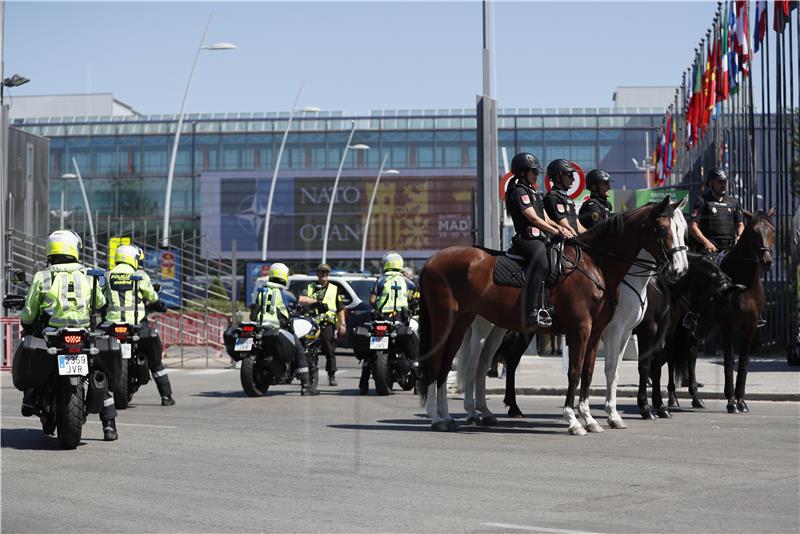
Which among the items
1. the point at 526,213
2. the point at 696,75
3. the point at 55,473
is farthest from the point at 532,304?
the point at 696,75

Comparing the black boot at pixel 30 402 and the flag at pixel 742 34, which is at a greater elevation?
the flag at pixel 742 34

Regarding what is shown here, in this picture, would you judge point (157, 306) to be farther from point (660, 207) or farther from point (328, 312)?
point (660, 207)

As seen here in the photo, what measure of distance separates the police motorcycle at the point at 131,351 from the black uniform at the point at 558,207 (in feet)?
16.7

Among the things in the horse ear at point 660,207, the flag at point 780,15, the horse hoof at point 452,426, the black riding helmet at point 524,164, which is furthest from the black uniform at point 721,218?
the flag at point 780,15

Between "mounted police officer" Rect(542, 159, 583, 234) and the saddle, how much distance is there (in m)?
0.60

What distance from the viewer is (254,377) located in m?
18.3

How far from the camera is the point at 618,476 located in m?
9.61

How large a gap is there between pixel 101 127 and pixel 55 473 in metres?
88.4

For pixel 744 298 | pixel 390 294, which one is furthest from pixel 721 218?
pixel 390 294

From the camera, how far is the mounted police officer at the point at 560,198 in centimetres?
1364

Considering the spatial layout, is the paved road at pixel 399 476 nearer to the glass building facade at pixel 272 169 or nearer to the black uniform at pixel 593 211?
the black uniform at pixel 593 211

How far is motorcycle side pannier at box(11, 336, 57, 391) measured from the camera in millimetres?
11477

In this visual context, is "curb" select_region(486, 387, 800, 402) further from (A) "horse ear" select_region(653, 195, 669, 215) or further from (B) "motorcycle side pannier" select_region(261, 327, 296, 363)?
(A) "horse ear" select_region(653, 195, 669, 215)

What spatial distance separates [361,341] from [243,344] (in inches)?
65.0
